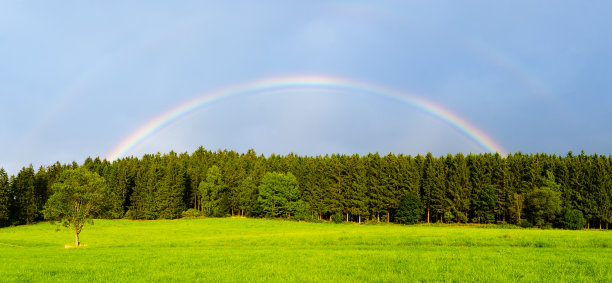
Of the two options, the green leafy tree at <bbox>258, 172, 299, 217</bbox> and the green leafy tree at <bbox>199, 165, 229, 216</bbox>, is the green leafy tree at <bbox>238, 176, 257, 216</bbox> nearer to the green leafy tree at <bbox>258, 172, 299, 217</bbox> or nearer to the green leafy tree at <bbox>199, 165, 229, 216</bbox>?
the green leafy tree at <bbox>199, 165, 229, 216</bbox>

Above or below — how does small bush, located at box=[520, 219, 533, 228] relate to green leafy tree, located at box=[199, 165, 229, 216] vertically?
below

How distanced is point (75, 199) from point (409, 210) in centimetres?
7648

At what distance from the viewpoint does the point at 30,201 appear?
4734 inches

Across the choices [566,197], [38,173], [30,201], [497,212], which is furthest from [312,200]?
[38,173]

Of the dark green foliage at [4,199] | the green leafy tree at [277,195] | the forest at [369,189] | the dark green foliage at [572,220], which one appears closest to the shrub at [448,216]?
the forest at [369,189]

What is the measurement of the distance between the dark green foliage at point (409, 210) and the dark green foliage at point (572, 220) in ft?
100

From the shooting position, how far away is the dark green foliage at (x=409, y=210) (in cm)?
9875

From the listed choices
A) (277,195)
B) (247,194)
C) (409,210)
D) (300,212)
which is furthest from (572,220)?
(247,194)

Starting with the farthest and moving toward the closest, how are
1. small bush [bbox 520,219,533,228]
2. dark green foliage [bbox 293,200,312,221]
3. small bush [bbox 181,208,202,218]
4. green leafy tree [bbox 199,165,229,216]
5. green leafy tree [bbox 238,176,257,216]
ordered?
small bush [bbox 181,208,202,218] → green leafy tree [bbox 199,165,229,216] → green leafy tree [bbox 238,176,257,216] → dark green foliage [bbox 293,200,312,221] → small bush [bbox 520,219,533,228]

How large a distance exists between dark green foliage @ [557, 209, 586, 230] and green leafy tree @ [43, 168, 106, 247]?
89.3 m

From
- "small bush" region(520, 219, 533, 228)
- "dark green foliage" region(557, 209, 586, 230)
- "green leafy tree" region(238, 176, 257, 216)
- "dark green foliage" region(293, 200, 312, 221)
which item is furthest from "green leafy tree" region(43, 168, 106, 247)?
"dark green foliage" region(557, 209, 586, 230)

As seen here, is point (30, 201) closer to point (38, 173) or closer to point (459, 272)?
point (38, 173)

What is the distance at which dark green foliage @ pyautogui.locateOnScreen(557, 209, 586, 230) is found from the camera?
3211 inches

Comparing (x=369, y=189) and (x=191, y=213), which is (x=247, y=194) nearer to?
(x=191, y=213)
